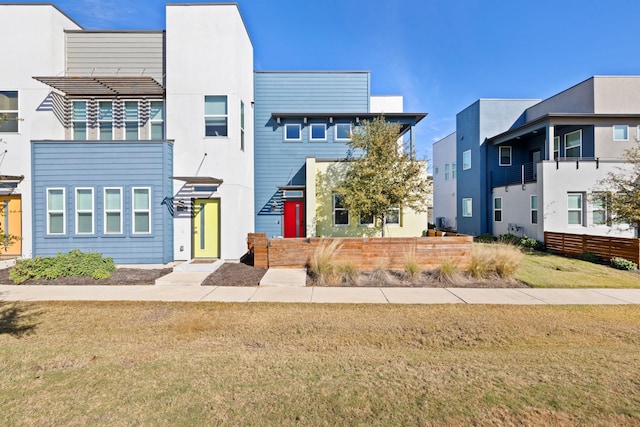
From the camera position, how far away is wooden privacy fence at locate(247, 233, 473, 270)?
390 inches

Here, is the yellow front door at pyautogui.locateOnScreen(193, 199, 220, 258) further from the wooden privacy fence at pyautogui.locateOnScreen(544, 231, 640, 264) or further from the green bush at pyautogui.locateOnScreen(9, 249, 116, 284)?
the wooden privacy fence at pyautogui.locateOnScreen(544, 231, 640, 264)

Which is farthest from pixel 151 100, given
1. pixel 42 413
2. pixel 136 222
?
pixel 42 413

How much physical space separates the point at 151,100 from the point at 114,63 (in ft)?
8.22

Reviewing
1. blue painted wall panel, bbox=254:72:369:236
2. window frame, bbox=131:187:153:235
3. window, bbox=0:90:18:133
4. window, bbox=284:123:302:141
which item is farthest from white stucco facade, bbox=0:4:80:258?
window, bbox=284:123:302:141

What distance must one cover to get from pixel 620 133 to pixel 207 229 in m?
21.5

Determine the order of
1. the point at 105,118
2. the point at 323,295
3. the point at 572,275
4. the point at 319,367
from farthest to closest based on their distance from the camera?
the point at 105,118
the point at 572,275
the point at 323,295
the point at 319,367

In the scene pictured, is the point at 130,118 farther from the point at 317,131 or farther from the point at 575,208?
the point at 575,208

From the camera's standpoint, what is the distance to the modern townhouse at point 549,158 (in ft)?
49.5

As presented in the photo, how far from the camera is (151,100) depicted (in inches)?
485

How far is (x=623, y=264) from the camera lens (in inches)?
412

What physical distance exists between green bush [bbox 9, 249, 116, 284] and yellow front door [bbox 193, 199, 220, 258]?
2.89m

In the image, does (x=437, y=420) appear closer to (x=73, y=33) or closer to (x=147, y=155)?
(x=147, y=155)

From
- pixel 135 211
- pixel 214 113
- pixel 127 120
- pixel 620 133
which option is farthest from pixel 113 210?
pixel 620 133

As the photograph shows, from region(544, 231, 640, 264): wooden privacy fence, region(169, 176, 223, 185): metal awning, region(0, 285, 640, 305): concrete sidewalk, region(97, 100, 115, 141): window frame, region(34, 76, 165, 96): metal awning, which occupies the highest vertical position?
region(34, 76, 165, 96): metal awning
